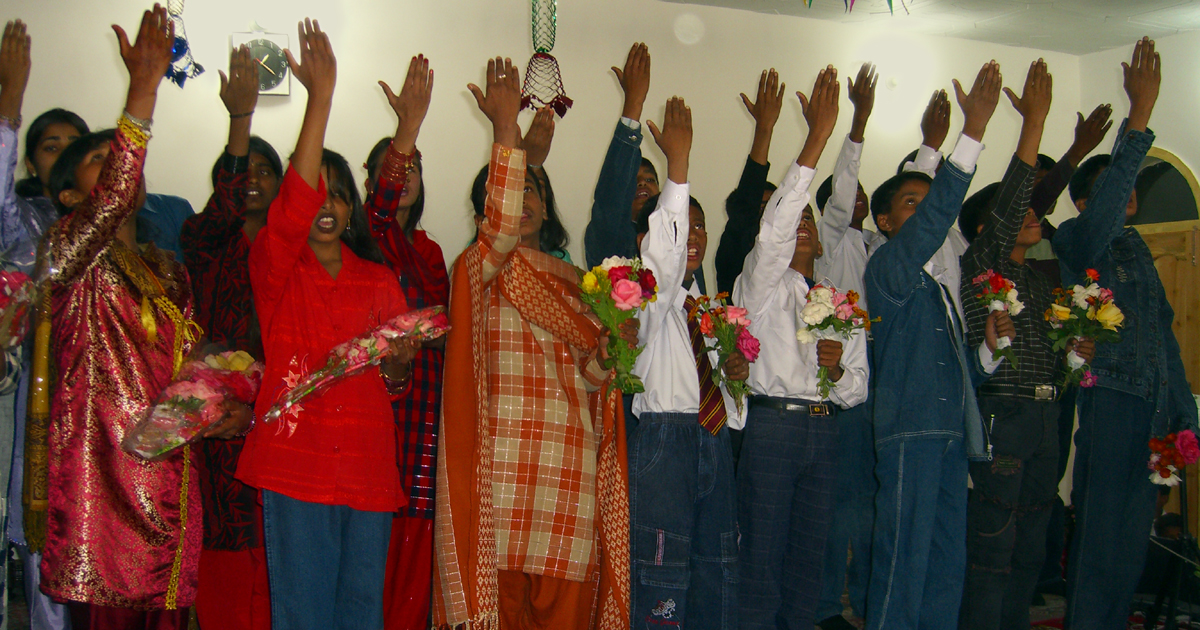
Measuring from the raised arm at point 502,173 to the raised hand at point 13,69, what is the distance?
133 centimetres

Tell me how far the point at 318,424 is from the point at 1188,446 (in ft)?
10.9

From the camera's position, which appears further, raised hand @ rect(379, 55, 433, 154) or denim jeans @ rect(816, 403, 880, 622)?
denim jeans @ rect(816, 403, 880, 622)

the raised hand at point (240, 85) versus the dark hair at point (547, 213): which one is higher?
the raised hand at point (240, 85)

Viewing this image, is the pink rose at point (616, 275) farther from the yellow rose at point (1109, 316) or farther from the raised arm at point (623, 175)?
the yellow rose at point (1109, 316)

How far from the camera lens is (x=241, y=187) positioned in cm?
254

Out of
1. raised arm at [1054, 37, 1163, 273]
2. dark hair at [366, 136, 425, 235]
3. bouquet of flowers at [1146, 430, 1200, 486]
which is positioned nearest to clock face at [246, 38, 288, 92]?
dark hair at [366, 136, 425, 235]

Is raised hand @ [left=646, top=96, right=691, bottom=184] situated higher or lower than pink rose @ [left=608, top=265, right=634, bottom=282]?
higher

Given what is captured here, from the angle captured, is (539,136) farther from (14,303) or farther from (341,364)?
(14,303)

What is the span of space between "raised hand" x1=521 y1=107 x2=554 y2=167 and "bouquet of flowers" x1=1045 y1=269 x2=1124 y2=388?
2.17 m

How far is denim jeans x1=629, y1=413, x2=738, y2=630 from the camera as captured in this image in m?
2.69

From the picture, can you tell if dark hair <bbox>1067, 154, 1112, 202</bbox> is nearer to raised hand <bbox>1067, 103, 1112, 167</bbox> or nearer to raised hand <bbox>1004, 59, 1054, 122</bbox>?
raised hand <bbox>1067, 103, 1112, 167</bbox>

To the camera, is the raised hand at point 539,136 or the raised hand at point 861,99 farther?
the raised hand at point 861,99

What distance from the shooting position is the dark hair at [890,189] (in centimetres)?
348

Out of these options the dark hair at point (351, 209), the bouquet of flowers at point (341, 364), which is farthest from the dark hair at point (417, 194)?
the bouquet of flowers at point (341, 364)
